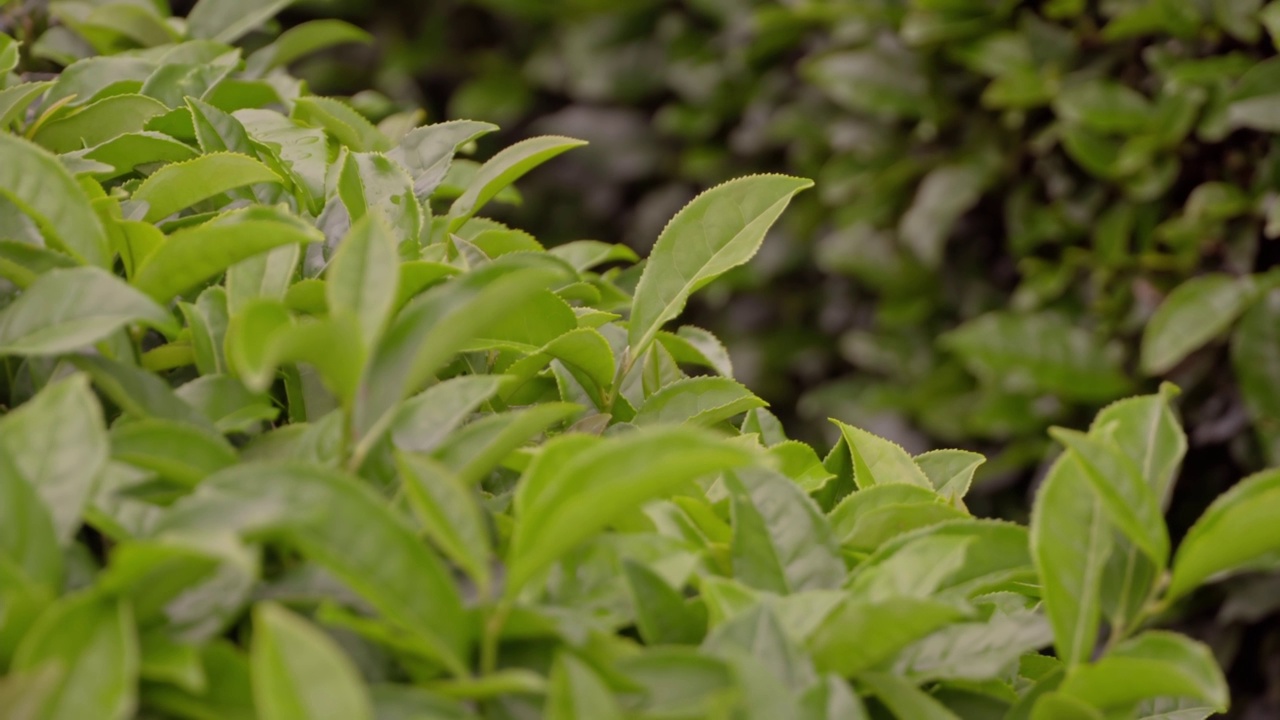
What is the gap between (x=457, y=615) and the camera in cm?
61

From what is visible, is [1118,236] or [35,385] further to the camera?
[1118,236]

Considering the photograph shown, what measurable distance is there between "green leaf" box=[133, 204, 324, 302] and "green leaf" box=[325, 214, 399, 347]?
40mm

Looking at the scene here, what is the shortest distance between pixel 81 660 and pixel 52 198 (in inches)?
13.3

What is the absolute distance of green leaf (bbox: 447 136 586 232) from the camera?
99 centimetres

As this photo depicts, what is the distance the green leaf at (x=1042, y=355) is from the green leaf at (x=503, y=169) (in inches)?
67.3

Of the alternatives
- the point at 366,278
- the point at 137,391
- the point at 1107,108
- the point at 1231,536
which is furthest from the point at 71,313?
the point at 1107,108

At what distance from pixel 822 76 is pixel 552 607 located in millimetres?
2321

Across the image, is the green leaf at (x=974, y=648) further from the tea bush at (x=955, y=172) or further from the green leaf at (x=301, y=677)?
the tea bush at (x=955, y=172)

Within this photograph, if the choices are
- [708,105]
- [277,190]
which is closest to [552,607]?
[277,190]

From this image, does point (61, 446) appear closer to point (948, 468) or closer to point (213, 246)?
point (213, 246)

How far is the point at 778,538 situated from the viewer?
75cm

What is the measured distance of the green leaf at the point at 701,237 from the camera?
2.98 feet

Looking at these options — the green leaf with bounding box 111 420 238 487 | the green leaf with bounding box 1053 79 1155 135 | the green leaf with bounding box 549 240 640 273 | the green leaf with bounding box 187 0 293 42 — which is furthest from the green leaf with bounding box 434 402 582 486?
the green leaf with bounding box 1053 79 1155 135

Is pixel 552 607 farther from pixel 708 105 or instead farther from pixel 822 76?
pixel 708 105
